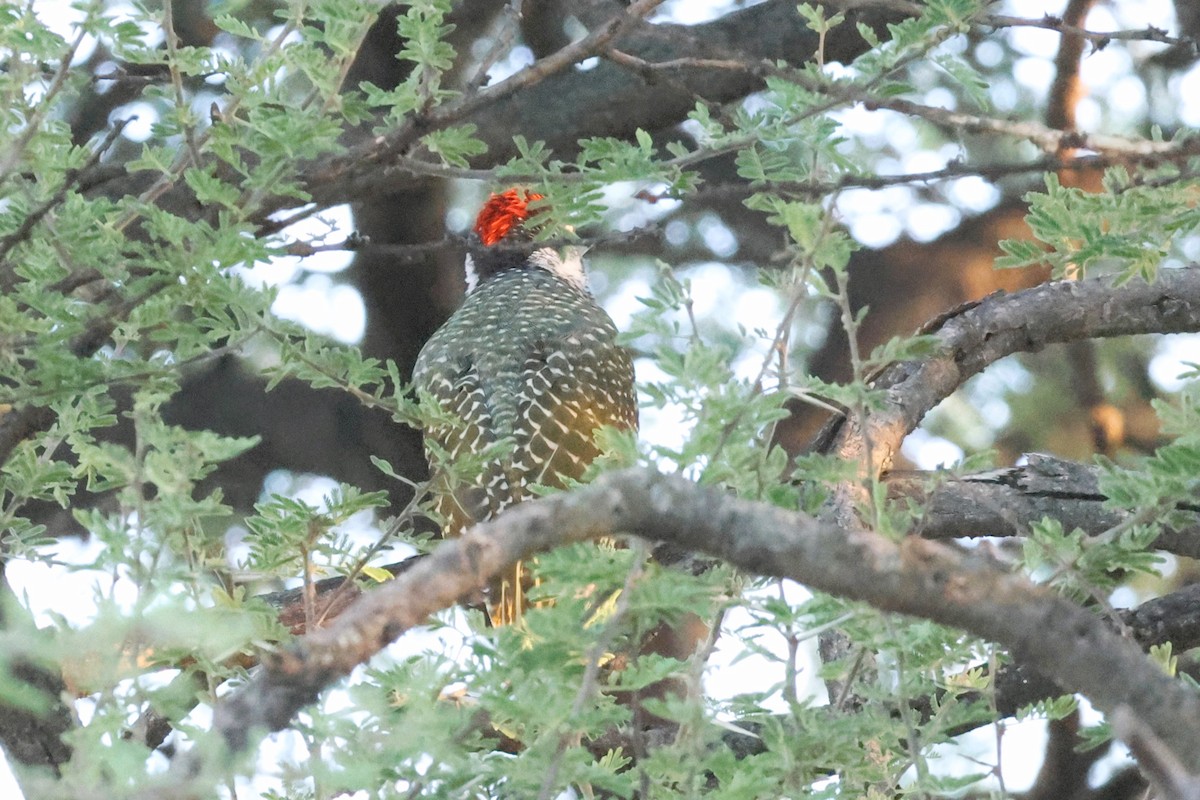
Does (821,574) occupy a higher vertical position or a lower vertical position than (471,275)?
lower

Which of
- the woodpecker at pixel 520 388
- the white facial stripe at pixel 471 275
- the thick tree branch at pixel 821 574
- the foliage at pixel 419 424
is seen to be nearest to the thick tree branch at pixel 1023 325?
the woodpecker at pixel 520 388

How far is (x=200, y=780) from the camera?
2.80 ft

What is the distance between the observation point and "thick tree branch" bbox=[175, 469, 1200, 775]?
979 millimetres

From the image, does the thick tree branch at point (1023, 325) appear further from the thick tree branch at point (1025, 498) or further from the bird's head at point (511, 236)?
the bird's head at point (511, 236)

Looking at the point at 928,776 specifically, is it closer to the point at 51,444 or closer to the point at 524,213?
the point at 51,444

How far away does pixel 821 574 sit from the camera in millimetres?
1053

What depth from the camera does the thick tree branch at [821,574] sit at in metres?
0.98

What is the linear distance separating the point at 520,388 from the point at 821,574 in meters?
2.34

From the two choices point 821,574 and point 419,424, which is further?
point 419,424

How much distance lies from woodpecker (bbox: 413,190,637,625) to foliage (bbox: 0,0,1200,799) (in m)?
1.24

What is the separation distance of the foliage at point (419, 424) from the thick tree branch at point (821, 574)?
0.12 meters

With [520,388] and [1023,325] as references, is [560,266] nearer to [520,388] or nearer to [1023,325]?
[520,388]

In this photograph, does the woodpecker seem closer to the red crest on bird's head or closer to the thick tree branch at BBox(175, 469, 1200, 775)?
the red crest on bird's head

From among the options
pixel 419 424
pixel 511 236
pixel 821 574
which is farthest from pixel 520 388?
pixel 821 574
